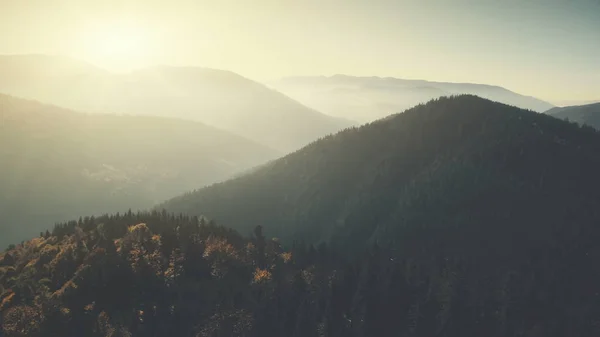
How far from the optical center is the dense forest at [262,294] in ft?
400

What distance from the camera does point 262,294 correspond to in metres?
135

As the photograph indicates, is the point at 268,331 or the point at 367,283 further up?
the point at 367,283

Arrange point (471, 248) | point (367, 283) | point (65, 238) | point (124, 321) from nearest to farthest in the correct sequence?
1. point (124, 321)
2. point (367, 283)
3. point (65, 238)
4. point (471, 248)

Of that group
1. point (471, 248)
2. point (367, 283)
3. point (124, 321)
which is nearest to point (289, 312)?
point (367, 283)

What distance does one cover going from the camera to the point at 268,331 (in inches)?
4897

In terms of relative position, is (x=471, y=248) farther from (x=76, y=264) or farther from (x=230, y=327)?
(x=76, y=264)

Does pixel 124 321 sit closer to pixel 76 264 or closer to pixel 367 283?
pixel 76 264

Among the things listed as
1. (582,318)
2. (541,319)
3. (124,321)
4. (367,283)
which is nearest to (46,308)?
(124,321)

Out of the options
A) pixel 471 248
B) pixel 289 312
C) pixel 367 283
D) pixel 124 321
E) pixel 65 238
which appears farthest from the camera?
pixel 471 248

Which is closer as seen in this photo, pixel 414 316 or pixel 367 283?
pixel 414 316

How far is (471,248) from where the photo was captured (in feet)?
654

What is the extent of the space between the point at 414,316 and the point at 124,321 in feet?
252

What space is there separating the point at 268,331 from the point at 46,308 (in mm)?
57445

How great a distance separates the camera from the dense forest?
12206cm
